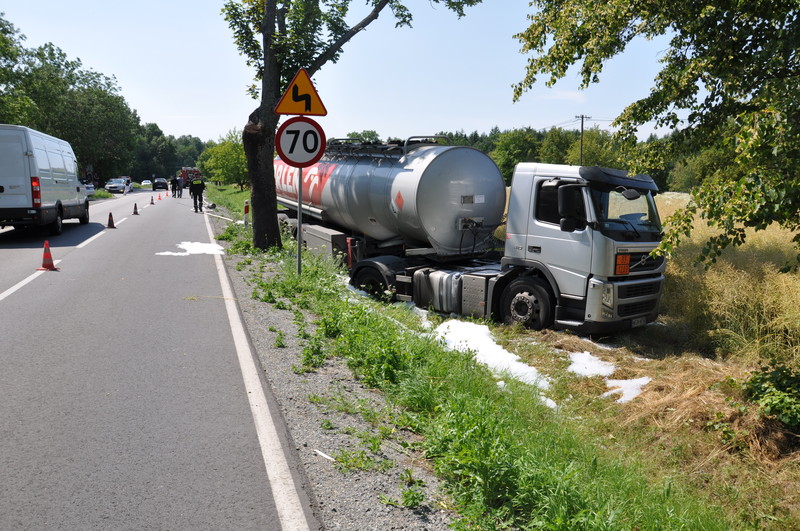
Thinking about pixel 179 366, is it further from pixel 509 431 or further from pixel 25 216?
pixel 25 216

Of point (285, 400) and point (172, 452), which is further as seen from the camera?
point (285, 400)

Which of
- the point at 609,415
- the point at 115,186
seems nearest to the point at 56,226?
the point at 609,415

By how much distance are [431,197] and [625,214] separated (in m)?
3.11

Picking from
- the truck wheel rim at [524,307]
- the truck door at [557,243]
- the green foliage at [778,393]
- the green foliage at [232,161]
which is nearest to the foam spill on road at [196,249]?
the truck wheel rim at [524,307]

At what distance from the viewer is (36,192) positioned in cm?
1503

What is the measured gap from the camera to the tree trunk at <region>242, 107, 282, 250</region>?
1421cm

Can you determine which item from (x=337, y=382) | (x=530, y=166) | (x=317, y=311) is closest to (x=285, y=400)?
(x=337, y=382)

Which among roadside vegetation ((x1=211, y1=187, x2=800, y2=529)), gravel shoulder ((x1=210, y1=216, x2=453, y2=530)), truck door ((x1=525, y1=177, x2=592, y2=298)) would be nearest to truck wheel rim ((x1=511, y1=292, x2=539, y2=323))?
roadside vegetation ((x1=211, y1=187, x2=800, y2=529))

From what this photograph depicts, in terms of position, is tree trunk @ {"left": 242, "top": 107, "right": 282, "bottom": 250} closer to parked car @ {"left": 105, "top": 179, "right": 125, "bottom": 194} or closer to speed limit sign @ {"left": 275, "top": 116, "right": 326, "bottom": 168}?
A: speed limit sign @ {"left": 275, "top": 116, "right": 326, "bottom": 168}

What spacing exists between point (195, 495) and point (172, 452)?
2.12 ft

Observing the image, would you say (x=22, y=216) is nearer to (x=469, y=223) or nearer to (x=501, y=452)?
(x=469, y=223)

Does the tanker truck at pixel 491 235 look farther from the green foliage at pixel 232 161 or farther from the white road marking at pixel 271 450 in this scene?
the green foliage at pixel 232 161

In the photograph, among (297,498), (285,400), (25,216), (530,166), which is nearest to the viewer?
(297,498)

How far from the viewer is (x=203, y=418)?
4.59 m
